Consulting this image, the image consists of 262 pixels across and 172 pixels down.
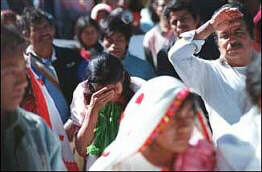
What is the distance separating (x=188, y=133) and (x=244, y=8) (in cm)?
148

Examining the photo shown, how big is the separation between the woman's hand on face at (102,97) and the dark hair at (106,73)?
0.06m

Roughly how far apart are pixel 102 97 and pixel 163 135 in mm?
986

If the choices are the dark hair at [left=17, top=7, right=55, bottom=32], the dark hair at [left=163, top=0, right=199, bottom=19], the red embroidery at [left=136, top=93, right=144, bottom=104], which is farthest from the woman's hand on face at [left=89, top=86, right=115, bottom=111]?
the dark hair at [left=17, top=7, right=55, bottom=32]

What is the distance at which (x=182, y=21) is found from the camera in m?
5.09

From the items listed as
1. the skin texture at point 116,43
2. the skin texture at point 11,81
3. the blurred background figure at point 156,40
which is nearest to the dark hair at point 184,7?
the skin texture at point 116,43

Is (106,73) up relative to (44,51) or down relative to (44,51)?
up

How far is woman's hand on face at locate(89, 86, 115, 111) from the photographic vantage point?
3619mm

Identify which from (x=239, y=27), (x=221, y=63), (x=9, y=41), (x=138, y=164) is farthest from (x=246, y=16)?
(x=9, y=41)

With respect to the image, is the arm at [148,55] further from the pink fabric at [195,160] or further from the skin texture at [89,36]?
the pink fabric at [195,160]

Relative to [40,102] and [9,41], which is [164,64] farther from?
[9,41]

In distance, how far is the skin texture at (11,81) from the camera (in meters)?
2.63

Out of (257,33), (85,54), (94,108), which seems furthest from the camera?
A: (85,54)

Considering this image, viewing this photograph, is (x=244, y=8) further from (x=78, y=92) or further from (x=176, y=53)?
(x=78, y=92)

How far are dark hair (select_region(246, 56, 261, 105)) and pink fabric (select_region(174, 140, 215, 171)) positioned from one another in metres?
0.25
